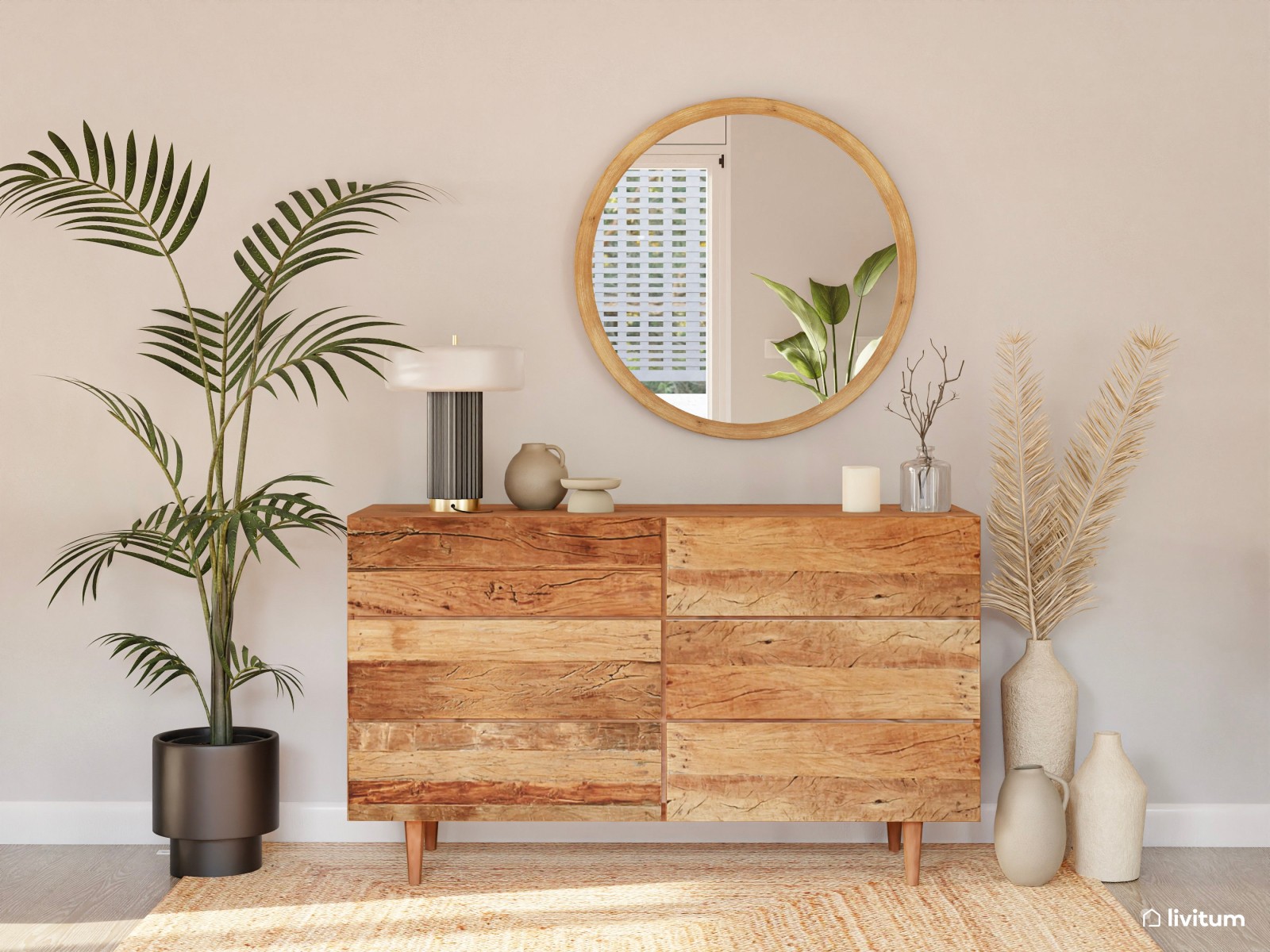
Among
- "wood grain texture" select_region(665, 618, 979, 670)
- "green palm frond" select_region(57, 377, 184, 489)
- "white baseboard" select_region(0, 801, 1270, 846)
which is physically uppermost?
"green palm frond" select_region(57, 377, 184, 489)

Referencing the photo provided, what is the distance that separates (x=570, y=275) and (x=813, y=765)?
4.61 feet

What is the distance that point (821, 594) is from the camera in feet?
8.51

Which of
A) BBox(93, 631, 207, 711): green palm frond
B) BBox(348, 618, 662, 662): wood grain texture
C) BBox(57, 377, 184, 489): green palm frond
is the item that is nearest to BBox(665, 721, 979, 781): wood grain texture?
BBox(348, 618, 662, 662): wood grain texture

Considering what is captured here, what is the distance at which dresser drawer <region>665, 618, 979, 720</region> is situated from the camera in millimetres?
2594

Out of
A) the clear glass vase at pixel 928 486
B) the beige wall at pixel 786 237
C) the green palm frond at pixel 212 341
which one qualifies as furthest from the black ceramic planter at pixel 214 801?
the clear glass vase at pixel 928 486

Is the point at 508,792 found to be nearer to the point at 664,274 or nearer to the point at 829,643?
the point at 829,643

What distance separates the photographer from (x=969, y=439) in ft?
9.91

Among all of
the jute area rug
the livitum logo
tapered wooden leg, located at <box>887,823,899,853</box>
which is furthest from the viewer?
tapered wooden leg, located at <box>887,823,899,853</box>

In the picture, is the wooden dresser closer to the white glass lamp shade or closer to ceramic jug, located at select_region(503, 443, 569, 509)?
ceramic jug, located at select_region(503, 443, 569, 509)

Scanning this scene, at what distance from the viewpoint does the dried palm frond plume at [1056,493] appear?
2.83m

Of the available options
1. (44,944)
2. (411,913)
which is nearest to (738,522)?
(411,913)

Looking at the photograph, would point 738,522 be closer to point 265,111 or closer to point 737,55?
point 737,55

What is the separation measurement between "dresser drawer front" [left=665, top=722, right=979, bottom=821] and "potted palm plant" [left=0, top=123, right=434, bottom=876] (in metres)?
1.02

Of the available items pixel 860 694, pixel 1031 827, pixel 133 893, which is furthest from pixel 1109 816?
pixel 133 893
